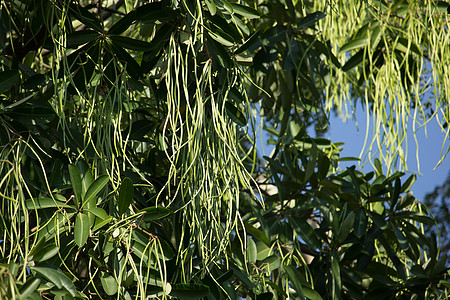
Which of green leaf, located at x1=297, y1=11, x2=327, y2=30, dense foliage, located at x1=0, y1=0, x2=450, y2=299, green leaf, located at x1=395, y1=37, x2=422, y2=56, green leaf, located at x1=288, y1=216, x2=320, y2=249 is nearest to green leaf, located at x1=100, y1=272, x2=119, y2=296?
dense foliage, located at x1=0, y1=0, x2=450, y2=299

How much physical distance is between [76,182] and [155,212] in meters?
0.14

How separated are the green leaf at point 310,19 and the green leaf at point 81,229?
684 mm

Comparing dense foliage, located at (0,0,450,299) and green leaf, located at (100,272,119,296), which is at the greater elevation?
dense foliage, located at (0,0,450,299)

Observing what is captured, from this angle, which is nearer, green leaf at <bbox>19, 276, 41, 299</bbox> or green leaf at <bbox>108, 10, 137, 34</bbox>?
green leaf at <bbox>19, 276, 41, 299</bbox>

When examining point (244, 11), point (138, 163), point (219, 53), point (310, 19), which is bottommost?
point (138, 163)

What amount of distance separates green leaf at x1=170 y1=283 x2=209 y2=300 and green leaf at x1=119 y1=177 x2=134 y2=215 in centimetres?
15

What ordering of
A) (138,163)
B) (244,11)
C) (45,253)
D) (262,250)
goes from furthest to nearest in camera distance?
(262,250)
(138,163)
(244,11)
(45,253)

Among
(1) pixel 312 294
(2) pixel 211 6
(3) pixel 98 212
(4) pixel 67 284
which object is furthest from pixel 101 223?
(1) pixel 312 294

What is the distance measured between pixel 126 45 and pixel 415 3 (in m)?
0.72

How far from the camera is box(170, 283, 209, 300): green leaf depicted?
94 centimetres

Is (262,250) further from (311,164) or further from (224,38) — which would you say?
(224,38)

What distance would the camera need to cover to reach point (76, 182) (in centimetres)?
94

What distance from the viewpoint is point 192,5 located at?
0.97m

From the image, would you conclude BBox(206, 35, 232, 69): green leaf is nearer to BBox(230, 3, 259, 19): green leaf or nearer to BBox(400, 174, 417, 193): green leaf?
BBox(230, 3, 259, 19): green leaf
